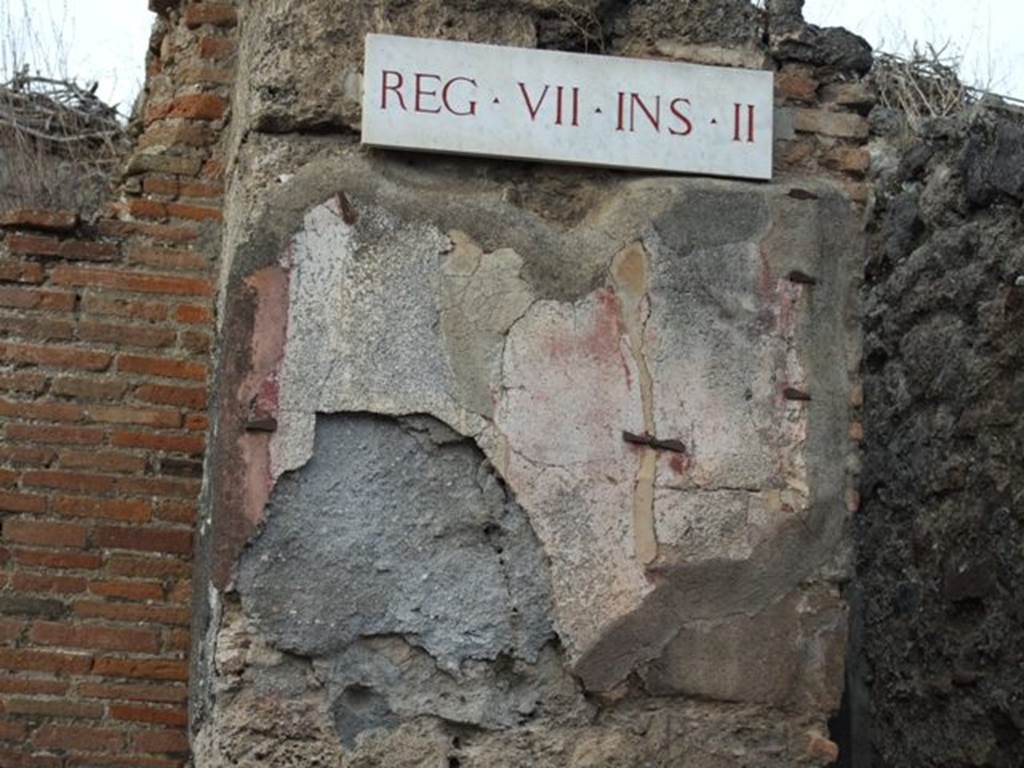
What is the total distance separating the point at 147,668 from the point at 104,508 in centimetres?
40

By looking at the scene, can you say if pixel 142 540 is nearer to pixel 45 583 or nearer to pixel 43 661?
pixel 45 583

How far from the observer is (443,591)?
11.7 feet

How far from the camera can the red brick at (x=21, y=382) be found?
4.32 metres

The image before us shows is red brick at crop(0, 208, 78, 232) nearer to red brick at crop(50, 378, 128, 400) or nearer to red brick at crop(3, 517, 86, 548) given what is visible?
red brick at crop(50, 378, 128, 400)

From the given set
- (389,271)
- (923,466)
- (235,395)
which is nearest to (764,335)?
(389,271)

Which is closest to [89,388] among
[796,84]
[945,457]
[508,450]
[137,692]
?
[137,692]

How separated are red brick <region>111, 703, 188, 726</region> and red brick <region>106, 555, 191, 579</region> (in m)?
0.32

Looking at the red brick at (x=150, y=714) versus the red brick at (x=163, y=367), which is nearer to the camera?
the red brick at (x=150, y=714)

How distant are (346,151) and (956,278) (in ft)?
8.09

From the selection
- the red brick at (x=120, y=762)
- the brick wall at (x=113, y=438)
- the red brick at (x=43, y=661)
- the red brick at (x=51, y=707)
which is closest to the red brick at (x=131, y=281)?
the brick wall at (x=113, y=438)

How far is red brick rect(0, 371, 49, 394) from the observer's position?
432 centimetres

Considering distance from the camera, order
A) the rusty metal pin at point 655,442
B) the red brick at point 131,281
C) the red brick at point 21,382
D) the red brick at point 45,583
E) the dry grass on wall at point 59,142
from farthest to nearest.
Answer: the dry grass on wall at point 59,142, the red brick at point 131,281, the red brick at point 21,382, the red brick at point 45,583, the rusty metal pin at point 655,442

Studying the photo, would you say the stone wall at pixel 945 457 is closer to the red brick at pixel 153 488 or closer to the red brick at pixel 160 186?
the red brick at pixel 153 488

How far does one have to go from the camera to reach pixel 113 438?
432cm
